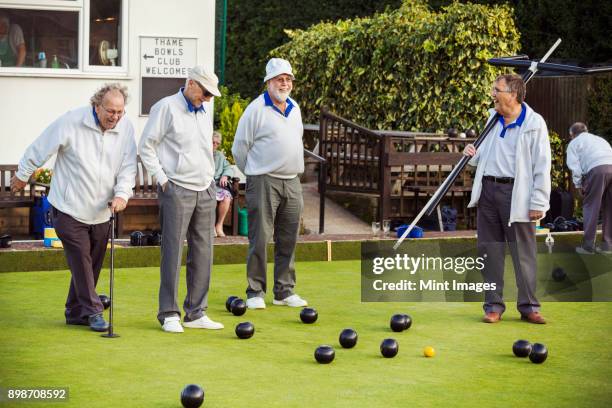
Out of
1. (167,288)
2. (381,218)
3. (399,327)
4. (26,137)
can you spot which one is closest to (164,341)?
(167,288)

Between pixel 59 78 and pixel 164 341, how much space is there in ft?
17.5

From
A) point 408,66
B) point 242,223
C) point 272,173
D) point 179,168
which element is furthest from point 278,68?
point 408,66

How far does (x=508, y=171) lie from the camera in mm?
8234

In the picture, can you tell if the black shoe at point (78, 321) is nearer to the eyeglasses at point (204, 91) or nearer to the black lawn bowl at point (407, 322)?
the eyeglasses at point (204, 91)

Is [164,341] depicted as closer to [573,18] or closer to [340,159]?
[340,159]

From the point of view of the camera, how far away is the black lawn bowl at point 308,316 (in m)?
8.09

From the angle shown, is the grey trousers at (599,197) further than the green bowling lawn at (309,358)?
Yes

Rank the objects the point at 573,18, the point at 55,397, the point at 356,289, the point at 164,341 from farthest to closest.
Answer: the point at 573,18 < the point at 356,289 < the point at 164,341 < the point at 55,397

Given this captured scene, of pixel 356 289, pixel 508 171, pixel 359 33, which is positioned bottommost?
pixel 356 289

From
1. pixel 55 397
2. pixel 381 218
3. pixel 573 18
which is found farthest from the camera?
pixel 573 18

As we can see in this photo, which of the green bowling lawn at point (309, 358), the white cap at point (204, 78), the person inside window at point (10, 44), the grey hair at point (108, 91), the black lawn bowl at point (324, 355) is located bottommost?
the green bowling lawn at point (309, 358)

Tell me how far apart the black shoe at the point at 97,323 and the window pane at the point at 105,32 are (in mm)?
5041

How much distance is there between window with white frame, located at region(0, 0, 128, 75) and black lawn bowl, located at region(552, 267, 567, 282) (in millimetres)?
4658

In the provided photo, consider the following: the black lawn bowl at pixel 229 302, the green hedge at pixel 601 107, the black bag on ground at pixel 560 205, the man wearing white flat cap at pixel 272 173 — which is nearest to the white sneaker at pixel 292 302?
the man wearing white flat cap at pixel 272 173
